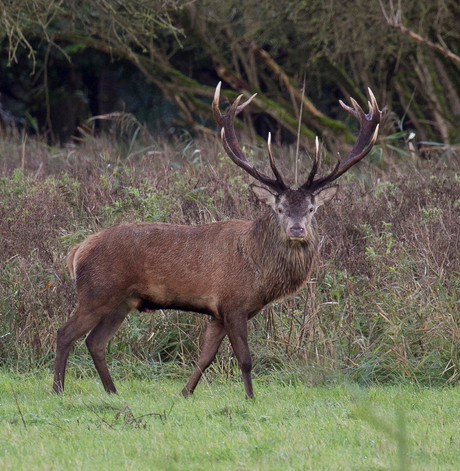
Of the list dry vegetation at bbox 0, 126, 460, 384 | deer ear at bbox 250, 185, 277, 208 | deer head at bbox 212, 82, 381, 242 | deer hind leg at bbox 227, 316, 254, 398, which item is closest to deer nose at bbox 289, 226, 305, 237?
deer head at bbox 212, 82, 381, 242

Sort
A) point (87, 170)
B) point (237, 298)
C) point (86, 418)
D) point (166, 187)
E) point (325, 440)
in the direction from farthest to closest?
point (87, 170)
point (166, 187)
point (237, 298)
point (86, 418)
point (325, 440)

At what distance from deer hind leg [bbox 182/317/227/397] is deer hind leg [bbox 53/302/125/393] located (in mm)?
798

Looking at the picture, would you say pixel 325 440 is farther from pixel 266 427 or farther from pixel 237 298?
pixel 237 298

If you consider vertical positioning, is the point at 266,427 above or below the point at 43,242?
below

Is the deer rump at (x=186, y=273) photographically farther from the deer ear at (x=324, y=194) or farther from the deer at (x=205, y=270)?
the deer ear at (x=324, y=194)

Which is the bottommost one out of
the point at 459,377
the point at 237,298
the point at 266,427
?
the point at 459,377

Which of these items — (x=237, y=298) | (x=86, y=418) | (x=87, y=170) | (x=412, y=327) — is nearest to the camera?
(x=86, y=418)

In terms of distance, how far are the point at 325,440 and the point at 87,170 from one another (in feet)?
22.7

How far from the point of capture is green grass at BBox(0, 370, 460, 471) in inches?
160

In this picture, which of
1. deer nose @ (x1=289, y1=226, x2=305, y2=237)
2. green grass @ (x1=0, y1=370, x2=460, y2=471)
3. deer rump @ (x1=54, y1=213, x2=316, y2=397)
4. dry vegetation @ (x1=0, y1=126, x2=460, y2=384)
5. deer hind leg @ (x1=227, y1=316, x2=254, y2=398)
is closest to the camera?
green grass @ (x1=0, y1=370, x2=460, y2=471)

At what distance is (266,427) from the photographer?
15.6 ft

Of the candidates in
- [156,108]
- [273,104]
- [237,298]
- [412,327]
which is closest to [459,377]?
[412,327]

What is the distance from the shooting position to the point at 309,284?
23.6ft

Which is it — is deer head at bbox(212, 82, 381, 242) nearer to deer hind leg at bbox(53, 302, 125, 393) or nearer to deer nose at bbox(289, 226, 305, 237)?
deer nose at bbox(289, 226, 305, 237)
